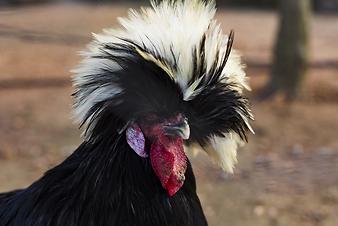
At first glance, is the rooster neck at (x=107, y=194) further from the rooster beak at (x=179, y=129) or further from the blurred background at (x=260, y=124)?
the blurred background at (x=260, y=124)

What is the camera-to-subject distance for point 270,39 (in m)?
9.93

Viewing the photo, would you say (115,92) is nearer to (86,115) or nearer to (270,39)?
(86,115)

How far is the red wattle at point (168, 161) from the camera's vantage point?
6.95 ft

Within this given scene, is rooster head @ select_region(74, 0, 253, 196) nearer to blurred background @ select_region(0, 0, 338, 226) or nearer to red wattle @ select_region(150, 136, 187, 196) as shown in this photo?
red wattle @ select_region(150, 136, 187, 196)

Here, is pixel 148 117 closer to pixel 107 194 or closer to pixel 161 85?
pixel 161 85

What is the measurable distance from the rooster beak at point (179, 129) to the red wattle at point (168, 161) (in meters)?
0.04

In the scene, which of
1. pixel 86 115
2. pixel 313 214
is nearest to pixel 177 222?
pixel 86 115

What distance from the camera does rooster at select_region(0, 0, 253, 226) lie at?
2082 millimetres

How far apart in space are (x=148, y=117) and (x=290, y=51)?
454 centimetres

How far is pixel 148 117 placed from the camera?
2.12 meters

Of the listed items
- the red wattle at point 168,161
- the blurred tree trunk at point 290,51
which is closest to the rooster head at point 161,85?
the red wattle at point 168,161

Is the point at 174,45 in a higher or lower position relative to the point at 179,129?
higher

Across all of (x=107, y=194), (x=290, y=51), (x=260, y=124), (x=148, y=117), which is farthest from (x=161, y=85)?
(x=290, y=51)

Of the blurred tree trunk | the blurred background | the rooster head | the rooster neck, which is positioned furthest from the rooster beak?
the blurred tree trunk
